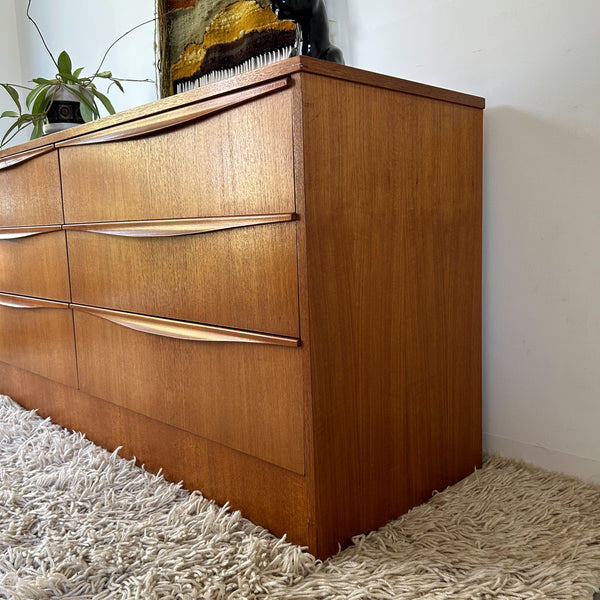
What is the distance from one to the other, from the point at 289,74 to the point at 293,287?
1.02 ft

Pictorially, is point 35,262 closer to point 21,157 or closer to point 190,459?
point 21,157

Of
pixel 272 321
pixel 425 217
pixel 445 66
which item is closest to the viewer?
pixel 272 321

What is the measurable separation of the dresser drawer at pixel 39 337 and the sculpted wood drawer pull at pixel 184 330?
158 millimetres

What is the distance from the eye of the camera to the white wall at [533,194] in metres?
1.13

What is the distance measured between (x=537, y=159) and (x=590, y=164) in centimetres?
11

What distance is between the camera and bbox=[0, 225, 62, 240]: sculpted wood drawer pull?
1502mm

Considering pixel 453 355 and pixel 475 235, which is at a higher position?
pixel 475 235

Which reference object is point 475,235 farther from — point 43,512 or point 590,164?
point 43,512

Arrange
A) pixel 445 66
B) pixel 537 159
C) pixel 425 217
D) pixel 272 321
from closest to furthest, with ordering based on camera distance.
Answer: pixel 272 321, pixel 425 217, pixel 537 159, pixel 445 66

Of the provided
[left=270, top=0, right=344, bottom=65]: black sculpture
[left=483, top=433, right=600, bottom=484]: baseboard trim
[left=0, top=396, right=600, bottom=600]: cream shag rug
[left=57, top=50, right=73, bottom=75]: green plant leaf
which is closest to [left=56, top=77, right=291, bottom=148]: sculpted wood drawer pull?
[left=270, top=0, right=344, bottom=65]: black sculpture

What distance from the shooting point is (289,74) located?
857 mm

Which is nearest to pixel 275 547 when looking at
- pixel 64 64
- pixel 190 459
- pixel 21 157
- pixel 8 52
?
pixel 190 459

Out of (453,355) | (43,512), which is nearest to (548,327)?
(453,355)

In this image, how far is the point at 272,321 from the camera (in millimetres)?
948
